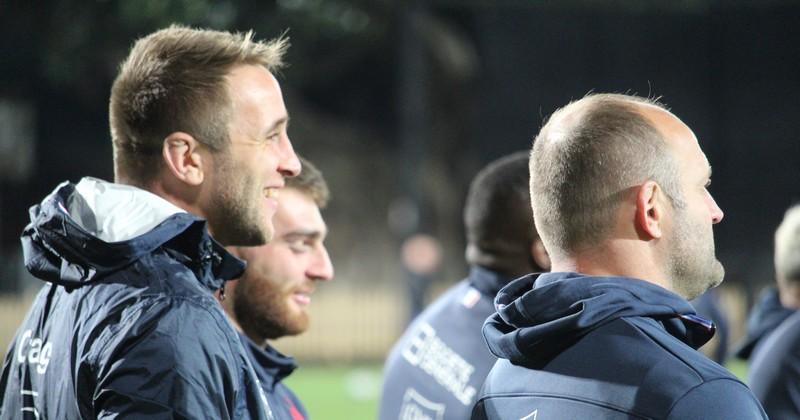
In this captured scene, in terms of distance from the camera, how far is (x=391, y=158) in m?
23.7

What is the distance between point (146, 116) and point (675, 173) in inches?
47.4

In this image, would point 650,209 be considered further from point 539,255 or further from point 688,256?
point 539,255

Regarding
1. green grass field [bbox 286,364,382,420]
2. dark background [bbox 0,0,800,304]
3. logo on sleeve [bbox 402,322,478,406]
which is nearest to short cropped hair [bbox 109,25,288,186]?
logo on sleeve [bbox 402,322,478,406]

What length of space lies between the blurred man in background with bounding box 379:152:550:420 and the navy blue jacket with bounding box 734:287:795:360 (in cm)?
138

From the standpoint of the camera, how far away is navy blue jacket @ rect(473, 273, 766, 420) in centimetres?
213

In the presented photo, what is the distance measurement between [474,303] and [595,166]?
1977 millimetres

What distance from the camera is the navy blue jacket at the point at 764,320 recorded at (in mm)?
5102

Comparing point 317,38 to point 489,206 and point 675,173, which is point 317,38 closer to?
point 489,206

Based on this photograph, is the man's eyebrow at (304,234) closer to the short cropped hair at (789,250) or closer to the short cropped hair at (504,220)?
the short cropped hair at (504,220)

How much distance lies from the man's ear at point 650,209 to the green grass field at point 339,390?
8.16 m

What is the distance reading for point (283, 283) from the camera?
156 inches

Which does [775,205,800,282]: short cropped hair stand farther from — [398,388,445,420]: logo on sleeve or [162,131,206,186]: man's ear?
[162,131,206,186]: man's ear

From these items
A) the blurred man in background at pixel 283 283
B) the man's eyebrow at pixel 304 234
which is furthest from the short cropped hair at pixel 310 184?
the man's eyebrow at pixel 304 234

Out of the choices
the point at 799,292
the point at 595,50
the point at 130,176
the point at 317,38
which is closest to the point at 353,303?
the point at 317,38
